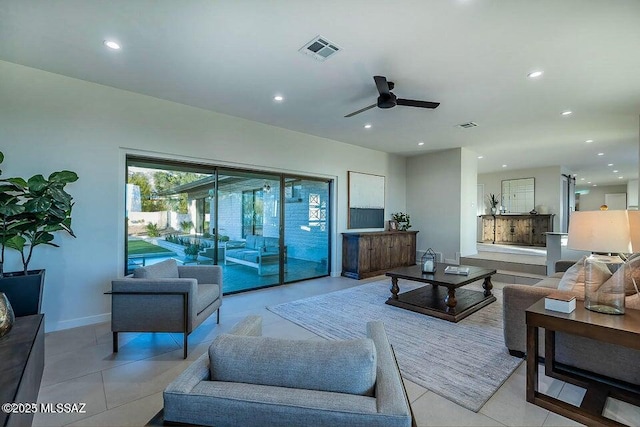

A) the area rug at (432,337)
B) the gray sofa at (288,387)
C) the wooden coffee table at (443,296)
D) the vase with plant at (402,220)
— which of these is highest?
the vase with plant at (402,220)

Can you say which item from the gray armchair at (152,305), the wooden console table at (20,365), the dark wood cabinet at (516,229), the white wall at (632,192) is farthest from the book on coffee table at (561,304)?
the white wall at (632,192)

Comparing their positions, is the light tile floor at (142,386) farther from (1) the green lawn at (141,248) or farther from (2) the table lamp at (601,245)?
(1) the green lawn at (141,248)

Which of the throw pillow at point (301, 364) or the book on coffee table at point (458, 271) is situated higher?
the throw pillow at point (301, 364)

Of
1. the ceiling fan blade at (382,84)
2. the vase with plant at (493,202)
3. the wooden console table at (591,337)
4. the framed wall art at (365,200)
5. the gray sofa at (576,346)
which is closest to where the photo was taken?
the wooden console table at (591,337)

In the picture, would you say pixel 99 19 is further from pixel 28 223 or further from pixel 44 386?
pixel 44 386

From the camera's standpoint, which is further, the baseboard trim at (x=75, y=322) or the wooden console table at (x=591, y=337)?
the baseboard trim at (x=75, y=322)

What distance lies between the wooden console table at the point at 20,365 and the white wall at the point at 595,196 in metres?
19.0

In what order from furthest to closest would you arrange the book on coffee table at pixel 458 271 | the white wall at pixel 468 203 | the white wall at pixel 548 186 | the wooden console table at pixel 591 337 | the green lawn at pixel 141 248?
the white wall at pixel 548 186, the white wall at pixel 468 203, the book on coffee table at pixel 458 271, the green lawn at pixel 141 248, the wooden console table at pixel 591 337

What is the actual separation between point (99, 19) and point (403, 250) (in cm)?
638

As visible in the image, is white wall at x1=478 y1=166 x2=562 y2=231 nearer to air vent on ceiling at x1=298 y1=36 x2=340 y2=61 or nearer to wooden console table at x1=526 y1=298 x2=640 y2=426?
wooden console table at x1=526 y1=298 x2=640 y2=426

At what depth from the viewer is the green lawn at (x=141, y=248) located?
3.86 meters

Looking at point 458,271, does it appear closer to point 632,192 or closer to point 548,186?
point 548,186

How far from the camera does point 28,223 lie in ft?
9.02

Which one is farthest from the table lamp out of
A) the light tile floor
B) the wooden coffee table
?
the wooden coffee table
